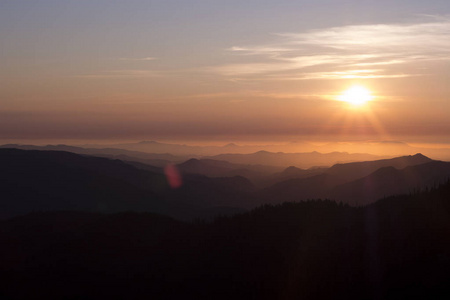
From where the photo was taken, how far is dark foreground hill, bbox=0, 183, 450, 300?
104ft

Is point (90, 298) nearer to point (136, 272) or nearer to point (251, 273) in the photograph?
point (136, 272)

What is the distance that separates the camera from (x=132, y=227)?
230ft

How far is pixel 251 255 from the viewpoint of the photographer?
47062 mm

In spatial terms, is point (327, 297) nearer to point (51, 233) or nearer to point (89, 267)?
point (89, 267)

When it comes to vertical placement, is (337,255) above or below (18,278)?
above

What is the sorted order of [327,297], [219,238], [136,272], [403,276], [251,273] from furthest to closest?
[219,238]
[136,272]
[251,273]
[327,297]
[403,276]

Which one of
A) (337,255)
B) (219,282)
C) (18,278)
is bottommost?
(18,278)

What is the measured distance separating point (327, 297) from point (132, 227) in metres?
43.1

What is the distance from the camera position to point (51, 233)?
7344 centimetres

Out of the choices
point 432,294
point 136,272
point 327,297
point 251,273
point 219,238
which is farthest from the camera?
point 219,238

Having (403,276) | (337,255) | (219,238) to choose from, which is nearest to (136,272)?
(219,238)

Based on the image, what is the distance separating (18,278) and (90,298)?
558 inches

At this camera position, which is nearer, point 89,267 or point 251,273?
point 251,273

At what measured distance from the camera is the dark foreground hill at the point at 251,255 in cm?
3155
